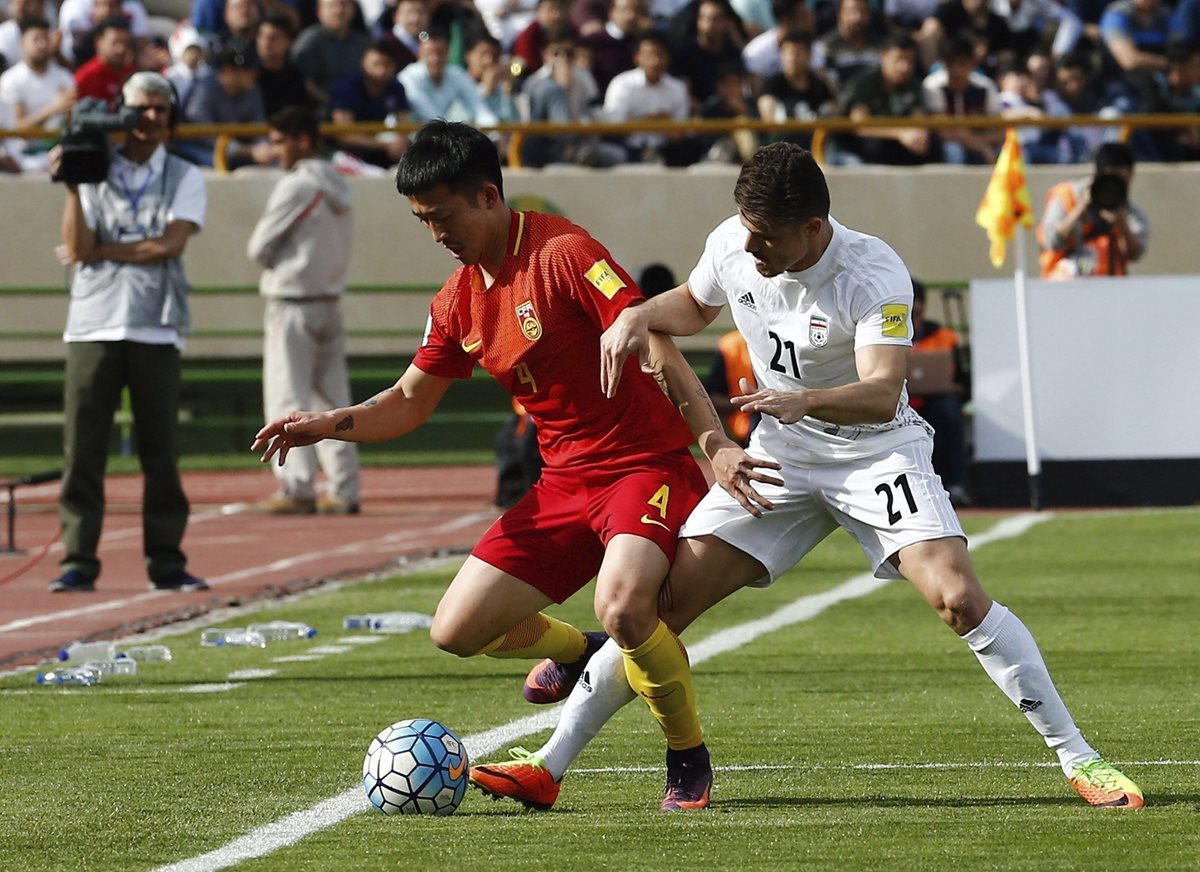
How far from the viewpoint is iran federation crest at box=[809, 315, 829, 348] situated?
6277mm

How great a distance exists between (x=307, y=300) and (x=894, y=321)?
10.8 meters

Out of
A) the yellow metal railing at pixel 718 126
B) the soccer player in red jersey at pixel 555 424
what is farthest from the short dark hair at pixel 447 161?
the yellow metal railing at pixel 718 126

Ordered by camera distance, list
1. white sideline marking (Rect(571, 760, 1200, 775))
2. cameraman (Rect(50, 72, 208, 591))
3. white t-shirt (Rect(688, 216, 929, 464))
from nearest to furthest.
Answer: white t-shirt (Rect(688, 216, 929, 464))
white sideline marking (Rect(571, 760, 1200, 775))
cameraman (Rect(50, 72, 208, 591))

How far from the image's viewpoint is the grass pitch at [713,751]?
18.8 feet

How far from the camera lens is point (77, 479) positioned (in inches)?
477

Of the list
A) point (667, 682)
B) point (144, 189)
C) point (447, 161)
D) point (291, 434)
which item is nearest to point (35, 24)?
point (144, 189)

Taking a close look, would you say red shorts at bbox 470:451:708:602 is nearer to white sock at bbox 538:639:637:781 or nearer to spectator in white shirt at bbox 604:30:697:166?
white sock at bbox 538:639:637:781

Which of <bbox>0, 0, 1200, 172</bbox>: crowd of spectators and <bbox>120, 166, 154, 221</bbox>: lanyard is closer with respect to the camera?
<bbox>120, 166, 154, 221</bbox>: lanyard

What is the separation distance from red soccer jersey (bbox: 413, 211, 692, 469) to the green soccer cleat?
58.2 inches

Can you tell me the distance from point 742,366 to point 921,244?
5.83 metres

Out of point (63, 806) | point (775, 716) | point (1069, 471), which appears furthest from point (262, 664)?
point (1069, 471)

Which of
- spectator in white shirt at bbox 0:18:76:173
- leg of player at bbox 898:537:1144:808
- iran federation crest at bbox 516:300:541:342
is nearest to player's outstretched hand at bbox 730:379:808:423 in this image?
leg of player at bbox 898:537:1144:808

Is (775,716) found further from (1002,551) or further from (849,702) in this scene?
(1002,551)

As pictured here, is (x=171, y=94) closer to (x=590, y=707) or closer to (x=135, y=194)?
(x=135, y=194)
